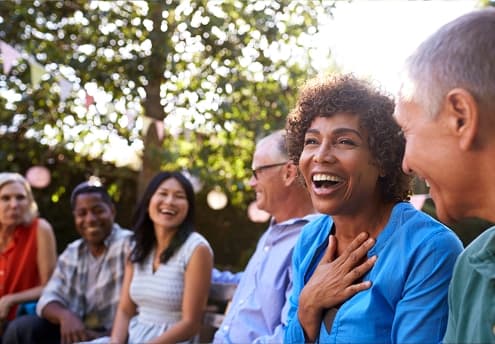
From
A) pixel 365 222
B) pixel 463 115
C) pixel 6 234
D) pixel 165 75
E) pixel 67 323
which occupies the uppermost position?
pixel 165 75

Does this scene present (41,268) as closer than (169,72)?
Yes

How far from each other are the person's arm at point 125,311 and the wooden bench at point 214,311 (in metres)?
0.40

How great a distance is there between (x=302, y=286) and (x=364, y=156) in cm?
48

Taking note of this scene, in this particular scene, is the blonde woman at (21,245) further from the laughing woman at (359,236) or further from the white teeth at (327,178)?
the white teeth at (327,178)

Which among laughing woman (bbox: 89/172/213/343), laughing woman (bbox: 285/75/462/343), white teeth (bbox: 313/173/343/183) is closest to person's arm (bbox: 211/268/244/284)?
laughing woman (bbox: 89/172/213/343)

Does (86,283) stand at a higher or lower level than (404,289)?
lower

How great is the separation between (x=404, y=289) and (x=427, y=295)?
0.08 metres

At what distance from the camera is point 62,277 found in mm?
4363

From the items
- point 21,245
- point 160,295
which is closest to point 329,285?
point 160,295

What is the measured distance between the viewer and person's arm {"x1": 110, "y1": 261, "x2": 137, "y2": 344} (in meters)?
3.83

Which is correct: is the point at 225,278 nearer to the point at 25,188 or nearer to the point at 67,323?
the point at 67,323

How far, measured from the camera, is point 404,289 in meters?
1.83

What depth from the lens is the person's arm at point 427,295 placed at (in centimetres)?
173

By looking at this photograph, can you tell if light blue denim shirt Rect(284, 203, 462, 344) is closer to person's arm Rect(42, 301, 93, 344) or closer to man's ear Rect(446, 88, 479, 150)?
man's ear Rect(446, 88, 479, 150)
